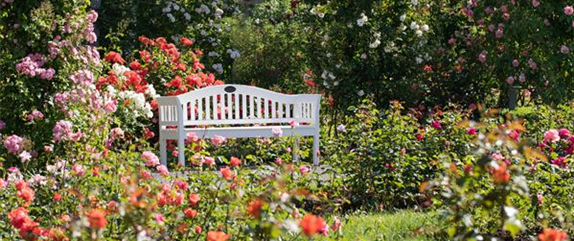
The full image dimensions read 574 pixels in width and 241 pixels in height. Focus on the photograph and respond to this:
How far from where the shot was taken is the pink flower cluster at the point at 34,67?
6.22 m

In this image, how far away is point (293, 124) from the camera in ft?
18.4

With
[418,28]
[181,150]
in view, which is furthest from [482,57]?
[181,150]

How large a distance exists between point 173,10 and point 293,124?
6812 millimetres

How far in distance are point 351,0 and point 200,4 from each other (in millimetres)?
2617

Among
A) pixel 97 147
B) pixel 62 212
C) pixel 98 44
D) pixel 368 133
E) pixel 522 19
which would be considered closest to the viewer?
pixel 62 212

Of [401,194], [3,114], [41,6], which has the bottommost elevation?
[401,194]

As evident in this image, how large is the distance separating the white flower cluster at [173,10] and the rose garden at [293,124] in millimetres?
29

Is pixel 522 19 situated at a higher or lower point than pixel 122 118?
higher

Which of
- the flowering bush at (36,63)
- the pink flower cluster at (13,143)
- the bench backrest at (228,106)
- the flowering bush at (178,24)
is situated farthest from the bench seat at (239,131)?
the flowering bush at (178,24)

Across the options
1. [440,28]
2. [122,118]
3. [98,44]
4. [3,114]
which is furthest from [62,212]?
[98,44]

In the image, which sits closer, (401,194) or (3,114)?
(401,194)

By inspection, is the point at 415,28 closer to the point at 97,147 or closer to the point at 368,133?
the point at 368,133

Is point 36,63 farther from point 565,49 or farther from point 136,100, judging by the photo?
point 565,49

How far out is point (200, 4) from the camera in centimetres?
1224
